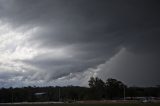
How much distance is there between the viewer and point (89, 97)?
19525cm

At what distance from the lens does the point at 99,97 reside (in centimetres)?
19925

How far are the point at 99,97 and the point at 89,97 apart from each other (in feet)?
24.7
